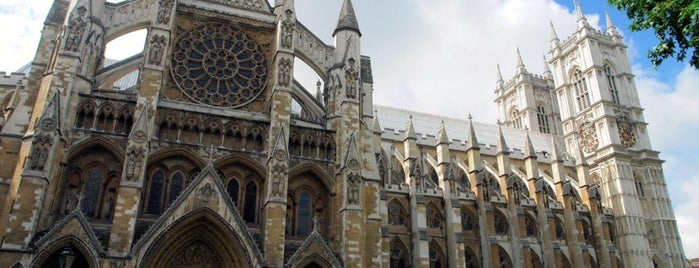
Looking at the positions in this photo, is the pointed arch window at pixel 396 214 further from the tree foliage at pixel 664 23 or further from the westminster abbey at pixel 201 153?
the tree foliage at pixel 664 23

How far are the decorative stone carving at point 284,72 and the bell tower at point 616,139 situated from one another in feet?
91.3

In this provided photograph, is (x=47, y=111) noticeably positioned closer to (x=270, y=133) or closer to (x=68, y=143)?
(x=68, y=143)

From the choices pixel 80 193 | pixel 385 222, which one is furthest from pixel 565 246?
pixel 80 193

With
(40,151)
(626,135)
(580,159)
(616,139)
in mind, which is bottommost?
(40,151)

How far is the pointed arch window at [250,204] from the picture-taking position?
812 inches

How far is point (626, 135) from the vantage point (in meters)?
42.6

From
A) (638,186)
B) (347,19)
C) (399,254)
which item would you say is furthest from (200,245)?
(638,186)

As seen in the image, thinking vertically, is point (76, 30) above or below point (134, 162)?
above

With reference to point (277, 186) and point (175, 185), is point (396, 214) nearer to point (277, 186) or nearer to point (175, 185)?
point (277, 186)

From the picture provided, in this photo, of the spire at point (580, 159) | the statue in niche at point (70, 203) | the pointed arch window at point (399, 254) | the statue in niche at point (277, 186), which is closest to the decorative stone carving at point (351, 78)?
the statue in niche at point (277, 186)

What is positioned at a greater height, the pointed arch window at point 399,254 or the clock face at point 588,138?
the clock face at point 588,138

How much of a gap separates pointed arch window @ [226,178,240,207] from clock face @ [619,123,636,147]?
33583mm

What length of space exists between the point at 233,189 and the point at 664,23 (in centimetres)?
1538

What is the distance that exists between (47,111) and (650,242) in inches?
1563
